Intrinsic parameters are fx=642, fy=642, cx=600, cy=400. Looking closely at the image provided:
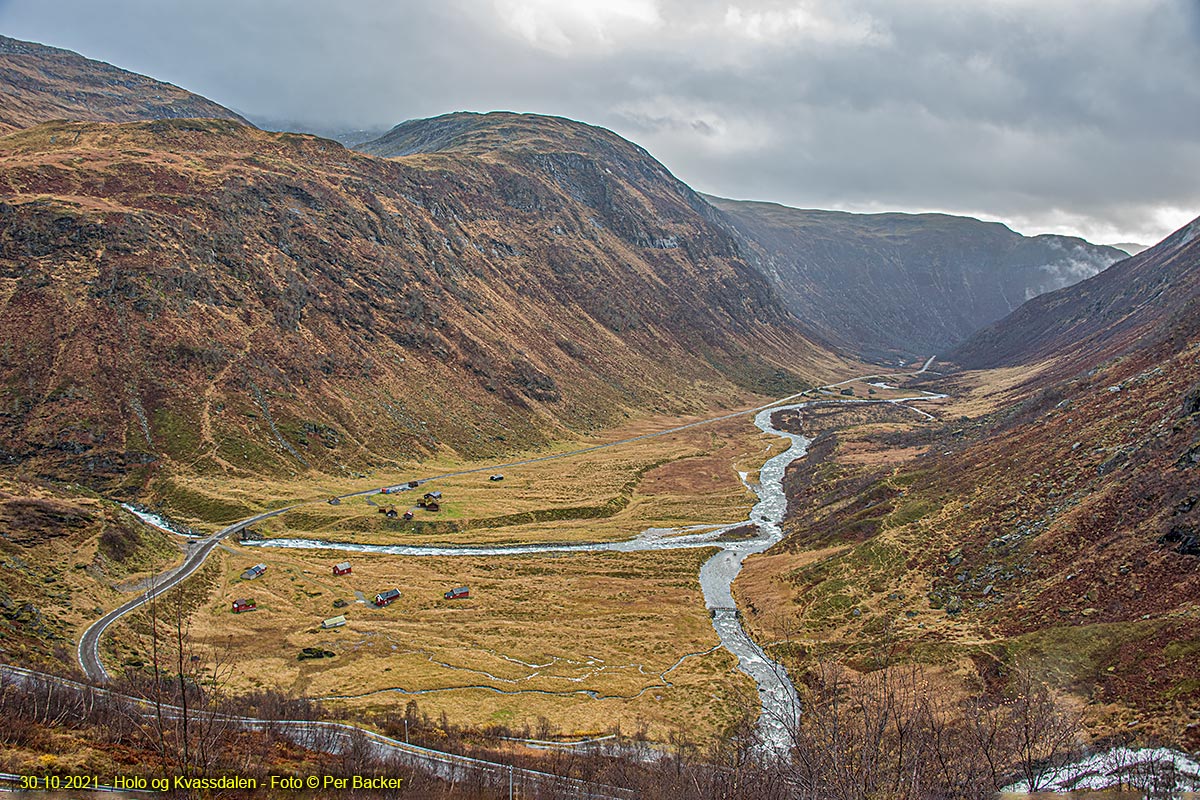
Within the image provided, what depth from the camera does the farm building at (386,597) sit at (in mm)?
66062

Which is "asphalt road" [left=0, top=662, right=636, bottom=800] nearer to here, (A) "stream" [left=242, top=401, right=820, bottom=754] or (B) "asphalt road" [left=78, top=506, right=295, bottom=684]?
(B) "asphalt road" [left=78, top=506, right=295, bottom=684]

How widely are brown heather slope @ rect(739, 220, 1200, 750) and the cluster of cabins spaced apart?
31.3 meters

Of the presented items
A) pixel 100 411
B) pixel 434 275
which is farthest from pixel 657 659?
pixel 434 275

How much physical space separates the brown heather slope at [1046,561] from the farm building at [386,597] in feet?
122

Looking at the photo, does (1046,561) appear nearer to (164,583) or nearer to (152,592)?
(152,592)

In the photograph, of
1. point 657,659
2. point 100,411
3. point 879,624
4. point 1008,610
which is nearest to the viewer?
point 1008,610

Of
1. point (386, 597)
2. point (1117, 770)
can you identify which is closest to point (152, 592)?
point (1117, 770)

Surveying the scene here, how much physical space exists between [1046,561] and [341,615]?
198 feet

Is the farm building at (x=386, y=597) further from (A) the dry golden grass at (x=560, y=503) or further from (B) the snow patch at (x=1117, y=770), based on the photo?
(B) the snow patch at (x=1117, y=770)

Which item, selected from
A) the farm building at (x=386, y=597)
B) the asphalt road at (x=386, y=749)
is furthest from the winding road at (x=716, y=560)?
the farm building at (x=386, y=597)

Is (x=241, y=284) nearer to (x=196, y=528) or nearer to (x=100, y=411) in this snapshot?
(x=100, y=411)

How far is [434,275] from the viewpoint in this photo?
194m

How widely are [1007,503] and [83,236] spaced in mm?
151303

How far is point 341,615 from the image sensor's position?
62.3 metres
